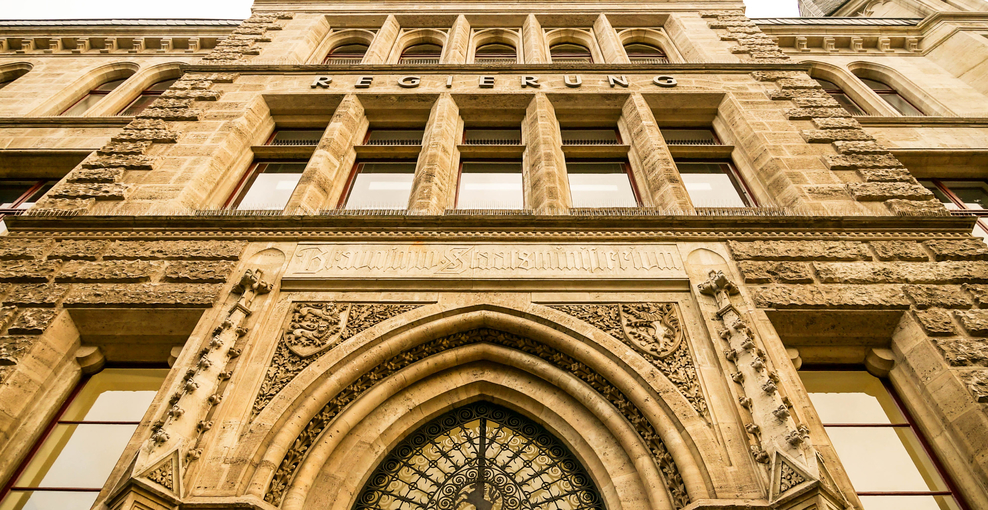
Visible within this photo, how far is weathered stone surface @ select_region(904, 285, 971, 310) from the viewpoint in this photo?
7.53 m

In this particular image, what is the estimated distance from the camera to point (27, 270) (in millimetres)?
8172

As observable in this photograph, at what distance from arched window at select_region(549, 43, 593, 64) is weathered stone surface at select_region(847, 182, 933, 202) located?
8.68m

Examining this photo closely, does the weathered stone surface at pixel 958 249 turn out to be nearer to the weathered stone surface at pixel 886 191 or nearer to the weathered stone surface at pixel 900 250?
the weathered stone surface at pixel 900 250

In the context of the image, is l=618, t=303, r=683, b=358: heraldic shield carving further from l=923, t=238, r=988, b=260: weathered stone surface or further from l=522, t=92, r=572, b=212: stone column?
l=923, t=238, r=988, b=260: weathered stone surface

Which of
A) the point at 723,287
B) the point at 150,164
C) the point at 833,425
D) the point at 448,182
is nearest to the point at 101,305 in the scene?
the point at 150,164

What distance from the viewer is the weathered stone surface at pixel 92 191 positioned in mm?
9570

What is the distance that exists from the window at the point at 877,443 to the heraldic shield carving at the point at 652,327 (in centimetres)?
212

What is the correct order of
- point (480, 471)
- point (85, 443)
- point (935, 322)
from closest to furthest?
point (480, 471) < point (85, 443) < point (935, 322)

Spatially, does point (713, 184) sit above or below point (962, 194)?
below

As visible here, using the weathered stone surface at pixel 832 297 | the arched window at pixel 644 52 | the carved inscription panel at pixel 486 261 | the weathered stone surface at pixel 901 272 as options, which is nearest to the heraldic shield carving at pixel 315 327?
the carved inscription panel at pixel 486 261

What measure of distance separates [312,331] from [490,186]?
5.01m

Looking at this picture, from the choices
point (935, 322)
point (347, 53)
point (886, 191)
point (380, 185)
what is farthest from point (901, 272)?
point (347, 53)

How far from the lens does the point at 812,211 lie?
357 inches

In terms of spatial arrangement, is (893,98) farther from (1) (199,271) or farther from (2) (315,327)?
(1) (199,271)
